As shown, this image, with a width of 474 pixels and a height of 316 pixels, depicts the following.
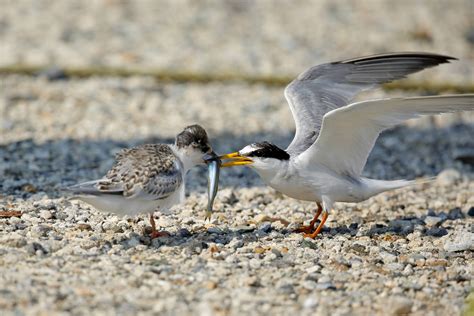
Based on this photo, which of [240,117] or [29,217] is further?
[240,117]

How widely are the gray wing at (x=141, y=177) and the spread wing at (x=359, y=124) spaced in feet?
3.44

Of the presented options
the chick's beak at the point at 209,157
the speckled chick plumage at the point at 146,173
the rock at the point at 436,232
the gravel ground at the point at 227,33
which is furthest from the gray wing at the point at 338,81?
the gravel ground at the point at 227,33

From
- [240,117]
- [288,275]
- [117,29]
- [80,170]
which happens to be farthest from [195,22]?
[288,275]

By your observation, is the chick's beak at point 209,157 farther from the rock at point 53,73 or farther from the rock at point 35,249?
the rock at point 53,73

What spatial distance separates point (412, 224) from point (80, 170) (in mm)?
3091

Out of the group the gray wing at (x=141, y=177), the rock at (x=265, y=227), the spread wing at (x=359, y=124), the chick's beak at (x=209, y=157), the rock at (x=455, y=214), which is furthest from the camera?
the rock at (x=455, y=214)

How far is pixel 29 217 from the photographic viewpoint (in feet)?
20.1

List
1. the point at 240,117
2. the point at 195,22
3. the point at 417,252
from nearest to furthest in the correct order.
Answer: the point at 417,252 < the point at 240,117 < the point at 195,22

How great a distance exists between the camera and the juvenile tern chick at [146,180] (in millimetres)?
5453

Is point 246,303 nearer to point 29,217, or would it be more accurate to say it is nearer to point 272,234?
point 272,234

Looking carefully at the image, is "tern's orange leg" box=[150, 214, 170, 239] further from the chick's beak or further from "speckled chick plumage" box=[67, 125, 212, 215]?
the chick's beak

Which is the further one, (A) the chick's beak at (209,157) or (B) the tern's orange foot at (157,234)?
(A) the chick's beak at (209,157)

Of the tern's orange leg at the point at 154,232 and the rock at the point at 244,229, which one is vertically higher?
the tern's orange leg at the point at 154,232

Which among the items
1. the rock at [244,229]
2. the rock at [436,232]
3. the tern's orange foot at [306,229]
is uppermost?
the rock at [244,229]
